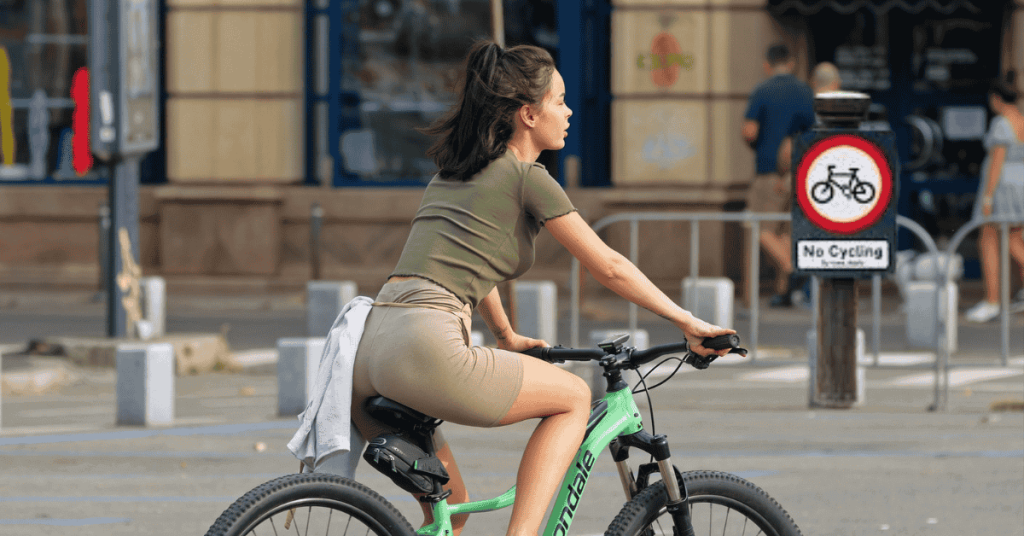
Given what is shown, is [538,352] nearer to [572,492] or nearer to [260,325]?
[572,492]

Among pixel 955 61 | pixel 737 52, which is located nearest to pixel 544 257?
pixel 737 52

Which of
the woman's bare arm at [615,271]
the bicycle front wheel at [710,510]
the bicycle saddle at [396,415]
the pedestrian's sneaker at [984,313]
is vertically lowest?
the pedestrian's sneaker at [984,313]

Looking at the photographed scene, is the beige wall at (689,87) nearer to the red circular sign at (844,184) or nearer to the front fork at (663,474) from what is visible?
the red circular sign at (844,184)

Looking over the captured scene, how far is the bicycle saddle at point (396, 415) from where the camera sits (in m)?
3.92

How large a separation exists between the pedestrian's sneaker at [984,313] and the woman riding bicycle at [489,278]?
31.9 feet

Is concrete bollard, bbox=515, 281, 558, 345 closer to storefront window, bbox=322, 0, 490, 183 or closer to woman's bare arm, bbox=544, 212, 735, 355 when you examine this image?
storefront window, bbox=322, 0, 490, 183

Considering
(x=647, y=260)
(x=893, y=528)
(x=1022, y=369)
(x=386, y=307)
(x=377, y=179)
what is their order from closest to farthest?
(x=386, y=307), (x=893, y=528), (x=1022, y=369), (x=647, y=260), (x=377, y=179)

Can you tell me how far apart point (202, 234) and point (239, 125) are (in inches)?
42.5

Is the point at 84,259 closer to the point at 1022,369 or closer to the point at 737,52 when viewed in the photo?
the point at 737,52

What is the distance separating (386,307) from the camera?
3.97m

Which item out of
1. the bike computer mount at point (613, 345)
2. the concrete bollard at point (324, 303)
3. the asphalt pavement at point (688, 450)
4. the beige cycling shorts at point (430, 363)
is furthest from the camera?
the concrete bollard at point (324, 303)

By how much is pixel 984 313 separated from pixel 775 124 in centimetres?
234

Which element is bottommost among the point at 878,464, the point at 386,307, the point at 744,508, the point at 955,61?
the point at 878,464

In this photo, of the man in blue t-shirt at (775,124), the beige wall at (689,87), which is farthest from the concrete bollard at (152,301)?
the man in blue t-shirt at (775,124)
